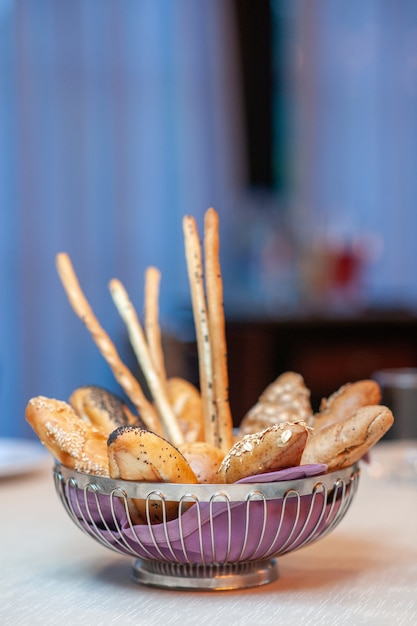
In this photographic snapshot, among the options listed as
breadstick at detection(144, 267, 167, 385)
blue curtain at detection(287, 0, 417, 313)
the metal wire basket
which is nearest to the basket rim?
the metal wire basket

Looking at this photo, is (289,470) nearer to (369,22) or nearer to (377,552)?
(377,552)

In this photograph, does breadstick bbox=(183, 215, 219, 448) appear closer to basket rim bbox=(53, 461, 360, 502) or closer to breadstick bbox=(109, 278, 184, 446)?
breadstick bbox=(109, 278, 184, 446)

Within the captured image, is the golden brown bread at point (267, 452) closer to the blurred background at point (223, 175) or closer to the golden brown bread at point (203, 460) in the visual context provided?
the golden brown bread at point (203, 460)

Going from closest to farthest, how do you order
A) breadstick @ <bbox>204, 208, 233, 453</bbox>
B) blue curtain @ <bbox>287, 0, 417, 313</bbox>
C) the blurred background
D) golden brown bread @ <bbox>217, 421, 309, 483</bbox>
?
1. golden brown bread @ <bbox>217, 421, 309, 483</bbox>
2. breadstick @ <bbox>204, 208, 233, 453</bbox>
3. the blurred background
4. blue curtain @ <bbox>287, 0, 417, 313</bbox>

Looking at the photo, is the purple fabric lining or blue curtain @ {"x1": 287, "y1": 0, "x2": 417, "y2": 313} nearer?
the purple fabric lining

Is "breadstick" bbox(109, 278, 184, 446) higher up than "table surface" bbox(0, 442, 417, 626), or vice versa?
"breadstick" bbox(109, 278, 184, 446)

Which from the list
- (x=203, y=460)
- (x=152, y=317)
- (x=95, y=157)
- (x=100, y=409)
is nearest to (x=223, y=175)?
(x=95, y=157)

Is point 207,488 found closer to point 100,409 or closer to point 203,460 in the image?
point 203,460

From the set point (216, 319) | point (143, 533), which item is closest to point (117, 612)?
point (143, 533)

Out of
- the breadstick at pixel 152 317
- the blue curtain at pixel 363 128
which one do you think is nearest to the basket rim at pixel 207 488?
the breadstick at pixel 152 317
